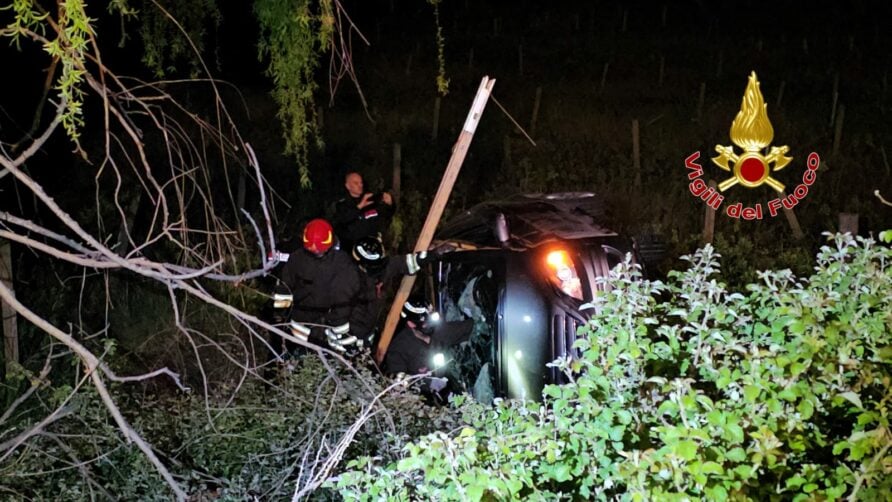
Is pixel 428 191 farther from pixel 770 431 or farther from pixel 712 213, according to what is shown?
pixel 770 431

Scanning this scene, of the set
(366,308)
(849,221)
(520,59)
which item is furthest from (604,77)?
(366,308)

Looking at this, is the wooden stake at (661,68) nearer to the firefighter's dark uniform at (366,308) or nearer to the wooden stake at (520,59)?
the wooden stake at (520,59)

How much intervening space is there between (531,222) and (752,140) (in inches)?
159

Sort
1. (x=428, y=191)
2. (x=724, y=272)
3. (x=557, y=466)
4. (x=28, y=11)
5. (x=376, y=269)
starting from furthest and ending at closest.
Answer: (x=428, y=191) → (x=724, y=272) → (x=376, y=269) → (x=28, y=11) → (x=557, y=466)

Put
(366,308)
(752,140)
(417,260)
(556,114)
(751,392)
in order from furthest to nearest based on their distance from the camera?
1. (556,114)
2. (752,140)
3. (366,308)
4. (417,260)
5. (751,392)

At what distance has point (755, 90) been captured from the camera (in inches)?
340

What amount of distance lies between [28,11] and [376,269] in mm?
3863

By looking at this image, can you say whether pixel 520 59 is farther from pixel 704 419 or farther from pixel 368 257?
pixel 704 419

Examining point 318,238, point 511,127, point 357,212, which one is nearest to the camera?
point 318,238

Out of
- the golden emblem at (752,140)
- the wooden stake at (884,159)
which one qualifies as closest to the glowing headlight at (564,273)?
the golden emblem at (752,140)

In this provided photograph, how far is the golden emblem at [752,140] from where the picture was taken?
8.63m

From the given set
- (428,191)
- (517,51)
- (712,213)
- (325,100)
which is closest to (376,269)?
(712,213)

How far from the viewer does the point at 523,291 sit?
539 cm

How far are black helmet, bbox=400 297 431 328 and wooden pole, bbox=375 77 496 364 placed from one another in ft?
1.07
